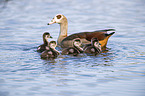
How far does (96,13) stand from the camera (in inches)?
730

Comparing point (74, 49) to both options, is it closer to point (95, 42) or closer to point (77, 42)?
point (77, 42)

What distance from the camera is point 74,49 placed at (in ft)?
33.3

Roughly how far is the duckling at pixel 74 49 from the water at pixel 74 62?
0.38 m

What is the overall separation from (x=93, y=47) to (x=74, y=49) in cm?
64

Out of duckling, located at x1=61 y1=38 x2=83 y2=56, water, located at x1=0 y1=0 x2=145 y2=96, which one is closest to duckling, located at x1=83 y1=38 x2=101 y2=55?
duckling, located at x1=61 y1=38 x2=83 y2=56

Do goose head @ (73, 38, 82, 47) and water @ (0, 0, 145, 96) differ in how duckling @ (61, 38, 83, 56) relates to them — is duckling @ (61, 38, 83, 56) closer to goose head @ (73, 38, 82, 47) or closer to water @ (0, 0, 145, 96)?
goose head @ (73, 38, 82, 47)

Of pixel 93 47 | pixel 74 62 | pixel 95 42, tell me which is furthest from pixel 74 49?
pixel 74 62

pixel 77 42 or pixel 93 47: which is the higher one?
pixel 77 42

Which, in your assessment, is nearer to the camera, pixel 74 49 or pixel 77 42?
pixel 74 49

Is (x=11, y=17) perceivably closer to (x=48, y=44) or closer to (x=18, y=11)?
(x=18, y=11)

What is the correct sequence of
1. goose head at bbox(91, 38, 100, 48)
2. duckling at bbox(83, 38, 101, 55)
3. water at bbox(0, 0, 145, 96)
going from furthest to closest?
goose head at bbox(91, 38, 100, 48) → duckling at bbox(83, 38, 101, 55) → water at bbox(0, 0, 145, 96)

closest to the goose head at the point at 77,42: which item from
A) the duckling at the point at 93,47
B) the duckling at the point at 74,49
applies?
the duckling at the point at 74,49

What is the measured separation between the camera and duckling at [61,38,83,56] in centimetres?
1004

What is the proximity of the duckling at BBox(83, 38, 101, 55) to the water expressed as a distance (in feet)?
1.12
